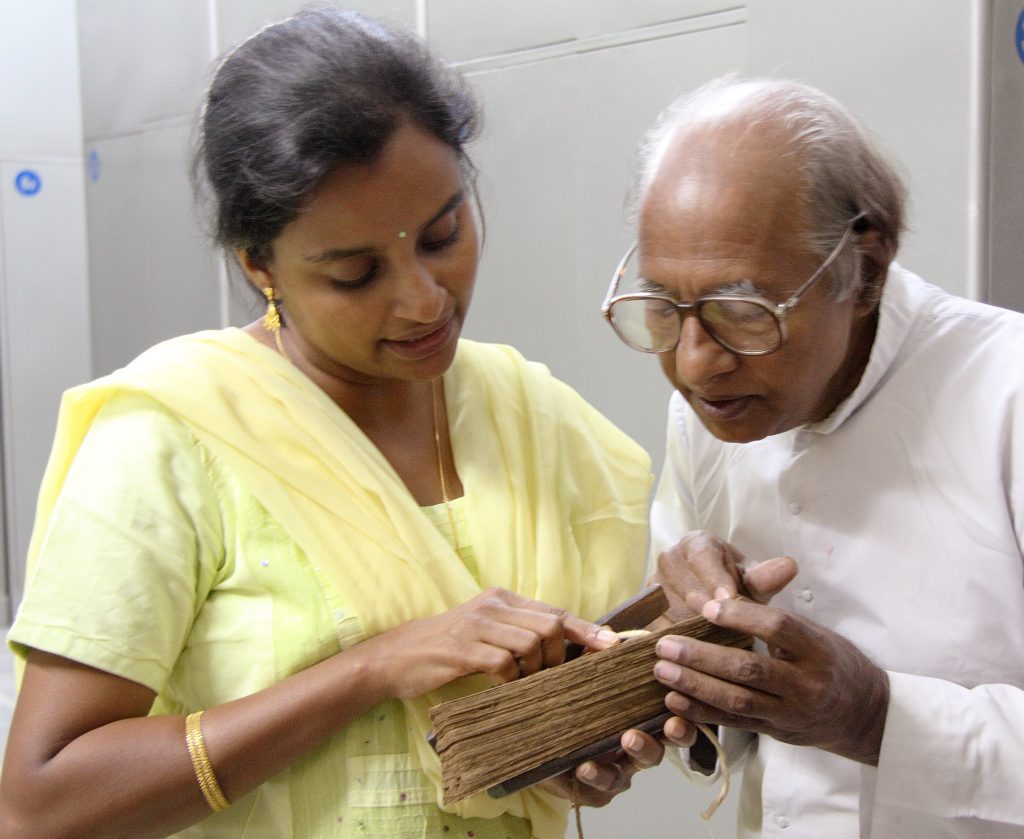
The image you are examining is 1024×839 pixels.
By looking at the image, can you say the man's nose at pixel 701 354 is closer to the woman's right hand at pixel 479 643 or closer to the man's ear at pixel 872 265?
the man's ear at pixel 872 265

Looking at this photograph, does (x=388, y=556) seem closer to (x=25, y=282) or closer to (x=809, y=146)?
(x=809, y=146)

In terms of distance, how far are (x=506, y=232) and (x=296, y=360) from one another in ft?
6.91

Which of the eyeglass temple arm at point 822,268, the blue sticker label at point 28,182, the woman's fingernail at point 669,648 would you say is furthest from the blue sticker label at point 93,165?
the woman's fingernail at point 669,648

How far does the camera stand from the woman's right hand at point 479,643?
1583 mm

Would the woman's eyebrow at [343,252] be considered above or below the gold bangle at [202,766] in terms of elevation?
above

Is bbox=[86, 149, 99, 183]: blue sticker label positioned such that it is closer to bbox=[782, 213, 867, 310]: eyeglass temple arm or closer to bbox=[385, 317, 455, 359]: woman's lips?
bbox=[385, 317, 455, 359]: woman's lips

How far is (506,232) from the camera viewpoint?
13.1 feet

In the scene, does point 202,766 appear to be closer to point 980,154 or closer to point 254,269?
point 254,269

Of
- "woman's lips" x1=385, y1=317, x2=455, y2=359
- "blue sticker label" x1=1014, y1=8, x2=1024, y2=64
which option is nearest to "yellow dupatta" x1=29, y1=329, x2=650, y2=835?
"woman's lips" x1=385, y1=317, x2=455, y2=359

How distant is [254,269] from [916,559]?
1.14 meters

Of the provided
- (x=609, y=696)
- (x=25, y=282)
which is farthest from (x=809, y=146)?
(x=25, y=282)

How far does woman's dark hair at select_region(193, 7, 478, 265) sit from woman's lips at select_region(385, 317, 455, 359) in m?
0.26

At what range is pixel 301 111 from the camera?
1.74 meters

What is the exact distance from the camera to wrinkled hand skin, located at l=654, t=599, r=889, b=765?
4.90 ft
